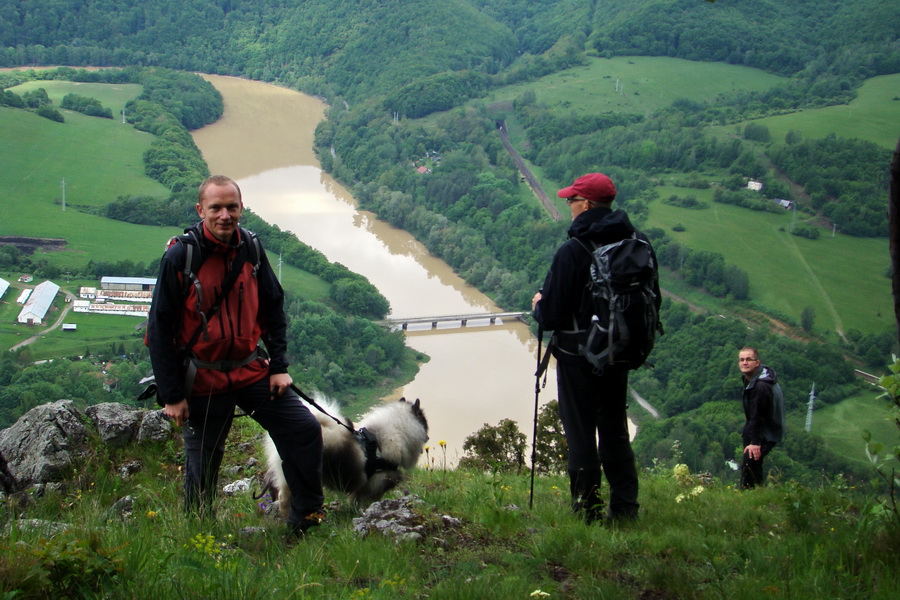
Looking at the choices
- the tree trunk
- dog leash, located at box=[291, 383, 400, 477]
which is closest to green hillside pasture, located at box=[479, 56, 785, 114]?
dog leash, located at box=[291, 383, 400, 477]

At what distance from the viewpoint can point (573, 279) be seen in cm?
318

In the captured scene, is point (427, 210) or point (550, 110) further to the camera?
point (550, 110)

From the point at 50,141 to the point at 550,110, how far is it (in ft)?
121

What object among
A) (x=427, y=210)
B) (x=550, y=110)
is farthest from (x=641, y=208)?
(x=550, y=110)

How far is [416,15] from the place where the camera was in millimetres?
84062

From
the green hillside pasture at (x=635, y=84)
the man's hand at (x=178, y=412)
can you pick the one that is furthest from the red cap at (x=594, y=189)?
the green hillside pasture at (x=635, y=84)

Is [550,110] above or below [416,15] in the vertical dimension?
below

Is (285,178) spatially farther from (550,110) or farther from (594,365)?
(594,365)

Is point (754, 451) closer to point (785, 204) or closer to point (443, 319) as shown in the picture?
point (443, 319)

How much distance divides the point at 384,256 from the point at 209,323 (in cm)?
4567

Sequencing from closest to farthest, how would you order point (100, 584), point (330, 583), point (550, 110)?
point (100, 584) → point (330, 583) → point (550, 110)

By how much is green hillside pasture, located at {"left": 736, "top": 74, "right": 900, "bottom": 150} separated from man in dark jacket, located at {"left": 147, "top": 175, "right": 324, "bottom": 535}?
62.2m

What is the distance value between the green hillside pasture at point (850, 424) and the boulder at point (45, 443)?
2232cm

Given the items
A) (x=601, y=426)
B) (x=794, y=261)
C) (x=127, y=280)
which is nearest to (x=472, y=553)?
(x=601, y=426)
